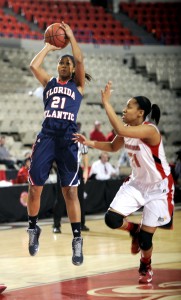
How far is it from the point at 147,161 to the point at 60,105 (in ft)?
3.12

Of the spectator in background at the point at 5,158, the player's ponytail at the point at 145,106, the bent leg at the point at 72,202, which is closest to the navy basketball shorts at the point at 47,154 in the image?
the bent leg at the point at 72,202

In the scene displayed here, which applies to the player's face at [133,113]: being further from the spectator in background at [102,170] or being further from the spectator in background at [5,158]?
the spectator in background at [5,158]

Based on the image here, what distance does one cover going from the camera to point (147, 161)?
21.4 feet

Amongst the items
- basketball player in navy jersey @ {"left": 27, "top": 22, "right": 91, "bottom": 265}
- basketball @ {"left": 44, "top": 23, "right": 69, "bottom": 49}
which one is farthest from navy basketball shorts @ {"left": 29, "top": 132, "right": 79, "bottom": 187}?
basketball @ {"left": 44, "top": 23, "right": 69, "bottom": 49}

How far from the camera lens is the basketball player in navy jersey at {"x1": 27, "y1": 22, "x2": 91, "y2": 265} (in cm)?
668

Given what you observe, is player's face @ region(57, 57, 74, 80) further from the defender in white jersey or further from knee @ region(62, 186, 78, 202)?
knee @ region(62, 186, 78, 202)

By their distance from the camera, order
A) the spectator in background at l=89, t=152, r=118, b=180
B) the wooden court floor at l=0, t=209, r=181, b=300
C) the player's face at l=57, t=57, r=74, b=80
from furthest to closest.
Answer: the spectator in background at l=89, t=152, r=118, b=180 < the player's face at l=57, t=57, r=74, b=80 < the wooden court floor at l=0, t=209, r=181, b=300

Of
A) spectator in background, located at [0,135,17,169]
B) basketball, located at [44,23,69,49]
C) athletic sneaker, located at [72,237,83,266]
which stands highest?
basketball, located at [44,23,69,49]

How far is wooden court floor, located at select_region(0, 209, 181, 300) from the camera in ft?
19.7

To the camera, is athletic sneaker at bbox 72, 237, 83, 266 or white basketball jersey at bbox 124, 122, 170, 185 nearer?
white basketball jersey at bbox 124, 122, 170, 185

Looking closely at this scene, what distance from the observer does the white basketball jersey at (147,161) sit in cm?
653

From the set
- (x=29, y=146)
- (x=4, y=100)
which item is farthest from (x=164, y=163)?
(x=4, y=100)

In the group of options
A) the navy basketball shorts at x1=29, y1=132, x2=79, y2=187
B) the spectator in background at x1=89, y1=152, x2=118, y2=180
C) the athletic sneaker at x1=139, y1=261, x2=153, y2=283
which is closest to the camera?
the athletic sneaker at x1=139, y1=261, x2=153, y2=283

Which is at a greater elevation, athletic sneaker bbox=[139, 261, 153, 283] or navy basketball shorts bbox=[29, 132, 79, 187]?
navy basketball shorts bbox=[29, 132, 79, 187]
